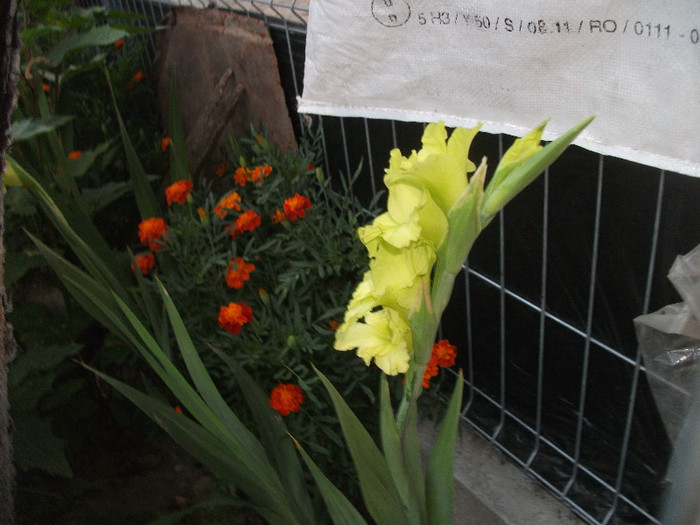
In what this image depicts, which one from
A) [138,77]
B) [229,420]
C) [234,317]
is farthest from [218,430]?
[138,77]

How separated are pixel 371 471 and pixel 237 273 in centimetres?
70

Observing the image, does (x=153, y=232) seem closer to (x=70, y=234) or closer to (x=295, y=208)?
(x=70, y=234)

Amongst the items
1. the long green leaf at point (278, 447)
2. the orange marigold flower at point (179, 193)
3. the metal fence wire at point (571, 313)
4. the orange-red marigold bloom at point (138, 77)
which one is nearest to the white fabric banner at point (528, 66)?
the metal fence wire at point (571, 313)

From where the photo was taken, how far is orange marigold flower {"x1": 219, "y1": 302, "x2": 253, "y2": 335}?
1.43 m

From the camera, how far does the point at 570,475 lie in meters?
1.57

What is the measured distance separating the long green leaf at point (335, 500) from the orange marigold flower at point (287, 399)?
0.26 metres

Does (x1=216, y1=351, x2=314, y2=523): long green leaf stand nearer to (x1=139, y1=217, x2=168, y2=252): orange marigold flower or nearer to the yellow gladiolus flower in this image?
(x1=139, y1=217, x2=168, y2=252): orange marigold flower

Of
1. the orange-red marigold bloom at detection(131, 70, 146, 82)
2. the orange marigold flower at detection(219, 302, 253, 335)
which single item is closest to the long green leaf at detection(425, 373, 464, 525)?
the orange marigold flower at detection(219, 302, 253, 335)

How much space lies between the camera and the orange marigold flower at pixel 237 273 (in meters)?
1.54

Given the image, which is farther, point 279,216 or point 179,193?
point 179,193

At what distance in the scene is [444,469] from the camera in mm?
1031

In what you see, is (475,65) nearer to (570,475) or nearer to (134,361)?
(570,475)

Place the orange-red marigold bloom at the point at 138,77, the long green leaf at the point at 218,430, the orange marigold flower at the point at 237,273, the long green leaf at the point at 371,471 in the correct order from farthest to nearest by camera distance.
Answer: the orange-red marigold bloom at the point at 138,77, the orange marigold flower at the point at 237,273, the long green leaf at the point at 218,430, the long green leaf at the point at 371,471

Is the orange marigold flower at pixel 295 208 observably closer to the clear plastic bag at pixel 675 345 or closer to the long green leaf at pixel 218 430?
the long green leaf at pixel 218 430
